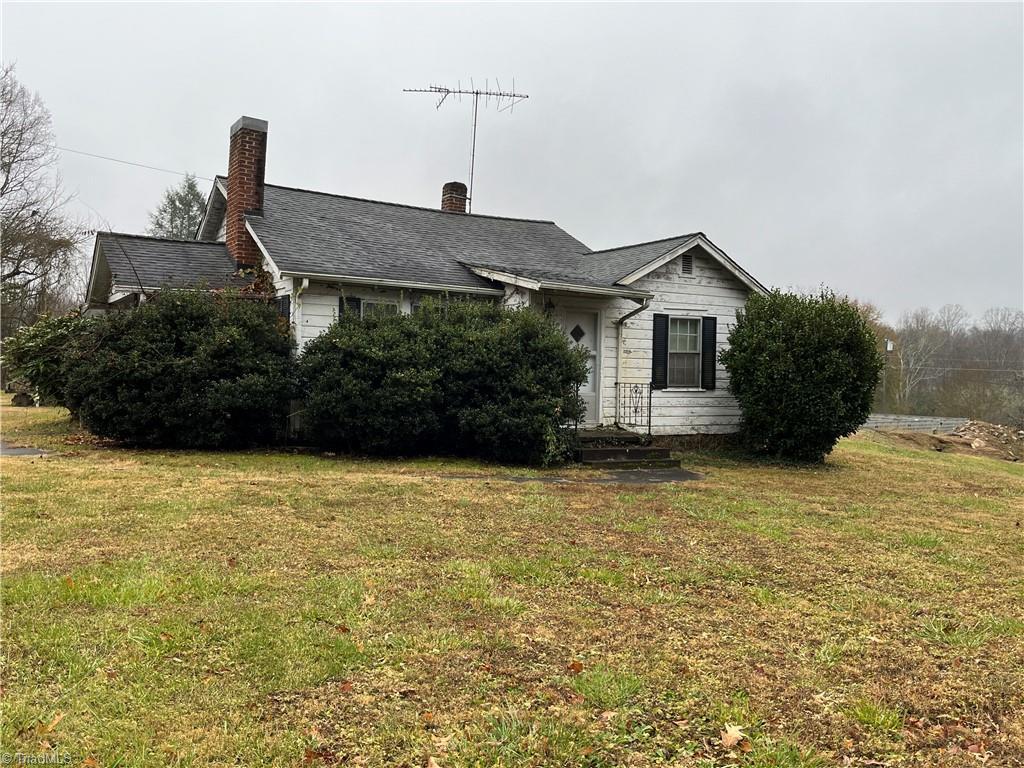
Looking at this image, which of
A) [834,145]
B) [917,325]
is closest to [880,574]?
[834,145]

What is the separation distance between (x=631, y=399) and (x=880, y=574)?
7.93 m

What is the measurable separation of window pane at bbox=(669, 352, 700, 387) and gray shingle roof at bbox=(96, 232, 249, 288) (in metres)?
Answer: 8.34

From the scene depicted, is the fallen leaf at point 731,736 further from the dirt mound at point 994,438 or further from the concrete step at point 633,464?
the dirt mound at point 994,438

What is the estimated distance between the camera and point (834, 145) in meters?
22.4

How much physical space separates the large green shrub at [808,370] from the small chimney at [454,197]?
9527mm

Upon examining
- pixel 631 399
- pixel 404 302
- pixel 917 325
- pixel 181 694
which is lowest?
pixel 181 694

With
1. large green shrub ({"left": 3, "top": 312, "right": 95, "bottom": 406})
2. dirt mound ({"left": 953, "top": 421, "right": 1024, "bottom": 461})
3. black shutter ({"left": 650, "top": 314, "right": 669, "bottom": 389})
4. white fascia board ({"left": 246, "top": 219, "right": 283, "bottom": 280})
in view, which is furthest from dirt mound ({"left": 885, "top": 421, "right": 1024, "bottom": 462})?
large green shrub ({"left": 3, "top": 312, "right": 95, "bottom": 406})

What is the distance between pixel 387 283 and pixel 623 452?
4833 mm

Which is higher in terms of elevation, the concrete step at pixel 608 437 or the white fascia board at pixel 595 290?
the white fascia board at pixel 595 290

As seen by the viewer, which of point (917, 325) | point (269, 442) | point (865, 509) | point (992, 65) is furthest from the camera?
point (917, 325)

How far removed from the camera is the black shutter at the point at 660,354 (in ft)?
43.5

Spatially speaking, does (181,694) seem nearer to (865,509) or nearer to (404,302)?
(865,509)

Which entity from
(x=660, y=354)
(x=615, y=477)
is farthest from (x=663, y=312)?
(x=615, y=477)

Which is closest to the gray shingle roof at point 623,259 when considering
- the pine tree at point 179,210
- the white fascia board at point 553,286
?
the white fascia board at point 553,286
